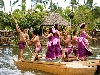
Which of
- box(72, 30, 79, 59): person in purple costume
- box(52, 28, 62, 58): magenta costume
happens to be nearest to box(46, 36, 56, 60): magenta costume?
box(52, 28, 62, 58): magenta costume

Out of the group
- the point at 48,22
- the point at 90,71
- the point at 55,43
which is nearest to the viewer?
the point at 90,71

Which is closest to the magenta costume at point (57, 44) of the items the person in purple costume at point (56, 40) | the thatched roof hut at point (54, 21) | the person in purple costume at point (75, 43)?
the person in purple costume at point (56, 40)

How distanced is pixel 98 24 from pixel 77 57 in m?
→ 33.9

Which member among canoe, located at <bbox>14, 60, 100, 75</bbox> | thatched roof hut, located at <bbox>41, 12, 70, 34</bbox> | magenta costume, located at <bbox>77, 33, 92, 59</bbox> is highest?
thatched roof hut, located at <bbox>41, 12, 70, 34</bbox>

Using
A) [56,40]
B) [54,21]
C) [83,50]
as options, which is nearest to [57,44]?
[56,40]

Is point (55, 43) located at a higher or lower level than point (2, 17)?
lower

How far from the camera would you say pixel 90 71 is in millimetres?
10781

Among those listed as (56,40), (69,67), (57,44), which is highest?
Answer: (56,40)

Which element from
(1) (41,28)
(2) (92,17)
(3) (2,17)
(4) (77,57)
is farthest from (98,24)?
(4) (77,57)

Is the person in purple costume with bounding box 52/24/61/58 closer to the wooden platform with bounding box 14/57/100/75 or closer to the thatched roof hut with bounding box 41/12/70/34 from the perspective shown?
the wooden platform with bounding box 14/57/100/75

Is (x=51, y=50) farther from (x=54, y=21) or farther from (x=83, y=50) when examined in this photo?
(x=54, y=21)

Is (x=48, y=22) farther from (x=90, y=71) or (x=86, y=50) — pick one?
(x=90, y=71)

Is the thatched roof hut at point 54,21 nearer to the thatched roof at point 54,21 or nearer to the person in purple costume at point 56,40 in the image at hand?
the thatched roof at point 54,21

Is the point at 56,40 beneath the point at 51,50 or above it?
above
